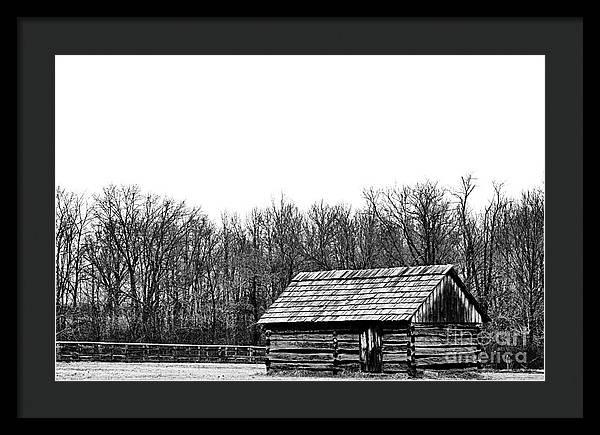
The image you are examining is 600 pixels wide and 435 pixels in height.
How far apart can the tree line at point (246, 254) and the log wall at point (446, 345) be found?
7.34 metres

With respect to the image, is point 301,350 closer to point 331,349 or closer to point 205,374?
point 331,349

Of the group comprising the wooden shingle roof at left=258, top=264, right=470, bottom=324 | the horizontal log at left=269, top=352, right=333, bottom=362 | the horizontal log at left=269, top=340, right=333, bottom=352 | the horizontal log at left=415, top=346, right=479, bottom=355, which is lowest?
the horizontal log at left=269, top=352, right=333, bottom=362

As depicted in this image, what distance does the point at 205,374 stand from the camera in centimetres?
2780

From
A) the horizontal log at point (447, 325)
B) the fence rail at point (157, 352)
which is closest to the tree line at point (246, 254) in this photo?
the fence rail at point (157, 352)

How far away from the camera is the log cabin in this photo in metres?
24.3

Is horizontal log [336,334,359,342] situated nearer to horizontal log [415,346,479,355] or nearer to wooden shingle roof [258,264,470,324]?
wooden shingle roof [258,264,470,324]

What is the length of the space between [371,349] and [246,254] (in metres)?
16.5

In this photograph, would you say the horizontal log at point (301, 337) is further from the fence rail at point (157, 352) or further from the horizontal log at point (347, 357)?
the fence rail at point (157, 352)

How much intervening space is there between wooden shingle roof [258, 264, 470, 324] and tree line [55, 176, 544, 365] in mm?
8486

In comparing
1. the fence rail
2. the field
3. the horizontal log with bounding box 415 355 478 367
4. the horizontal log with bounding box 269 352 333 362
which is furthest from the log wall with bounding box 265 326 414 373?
the fence rail

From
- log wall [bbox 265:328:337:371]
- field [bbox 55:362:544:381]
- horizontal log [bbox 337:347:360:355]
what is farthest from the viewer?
log wall [bbox 265:328:337:371]

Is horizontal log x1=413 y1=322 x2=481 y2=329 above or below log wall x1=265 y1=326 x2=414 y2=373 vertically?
above

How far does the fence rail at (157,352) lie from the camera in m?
34.2
